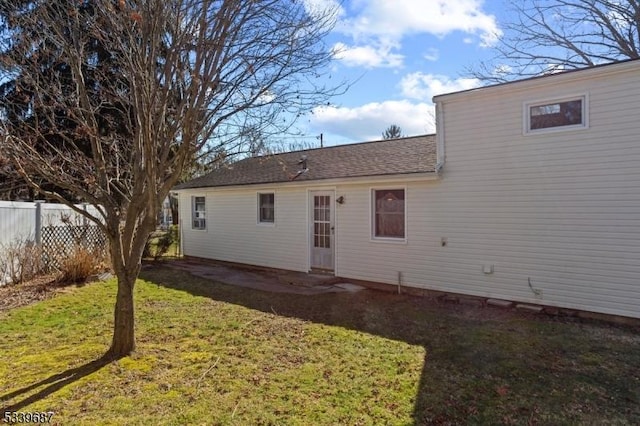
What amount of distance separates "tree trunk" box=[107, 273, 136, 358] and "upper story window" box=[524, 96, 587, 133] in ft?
23.2

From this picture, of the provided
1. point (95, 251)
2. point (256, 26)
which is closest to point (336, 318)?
point (256, 26)

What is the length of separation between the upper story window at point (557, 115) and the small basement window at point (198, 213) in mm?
11023

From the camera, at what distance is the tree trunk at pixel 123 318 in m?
4.65

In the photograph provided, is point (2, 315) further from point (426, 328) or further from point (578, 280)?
point (578, 280)

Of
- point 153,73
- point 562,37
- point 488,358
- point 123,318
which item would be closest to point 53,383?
point 123,318

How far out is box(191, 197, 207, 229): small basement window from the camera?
14859mm

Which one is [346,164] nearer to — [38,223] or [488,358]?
[488,358]

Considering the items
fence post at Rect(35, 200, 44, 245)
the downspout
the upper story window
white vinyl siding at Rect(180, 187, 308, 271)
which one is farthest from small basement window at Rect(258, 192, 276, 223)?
the upper story window

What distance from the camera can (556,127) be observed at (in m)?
7.20

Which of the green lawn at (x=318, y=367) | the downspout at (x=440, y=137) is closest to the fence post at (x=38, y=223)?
the green lawn at (x=318, y=367)

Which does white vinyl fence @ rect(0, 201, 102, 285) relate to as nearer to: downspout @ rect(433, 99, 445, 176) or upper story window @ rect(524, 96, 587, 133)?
downspout @ rect(433, 99, 445, 176)

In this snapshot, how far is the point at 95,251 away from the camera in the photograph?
1072 centimetres

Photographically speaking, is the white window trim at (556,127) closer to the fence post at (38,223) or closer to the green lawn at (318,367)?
the green lawn at (318,367)

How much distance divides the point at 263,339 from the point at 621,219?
5982 millimetres
